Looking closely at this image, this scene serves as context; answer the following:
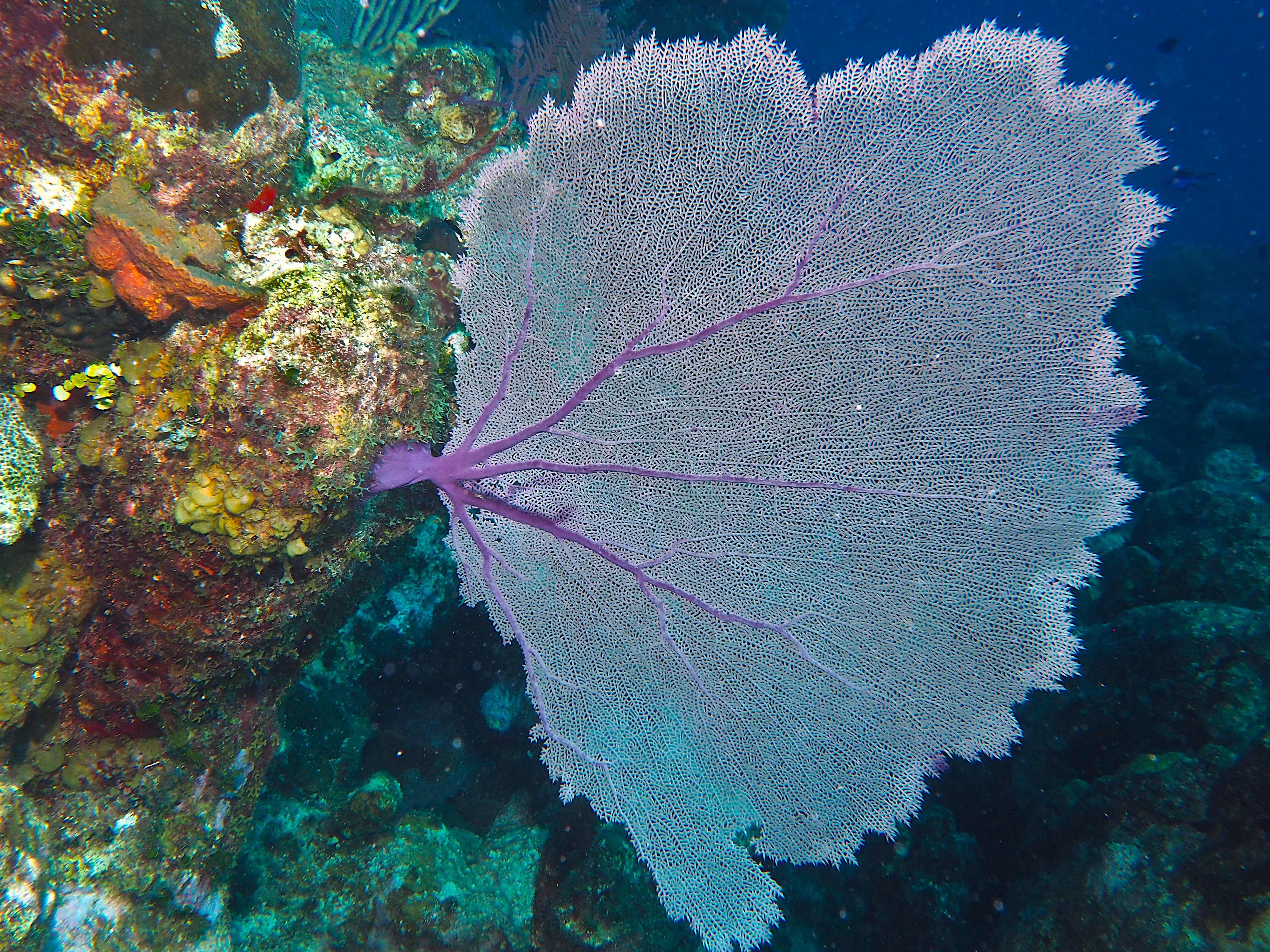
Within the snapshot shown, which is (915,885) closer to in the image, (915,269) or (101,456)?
(915,269)

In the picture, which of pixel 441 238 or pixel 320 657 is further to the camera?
pixel 320 657

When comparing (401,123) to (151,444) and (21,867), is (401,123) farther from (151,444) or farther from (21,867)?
(21,867)

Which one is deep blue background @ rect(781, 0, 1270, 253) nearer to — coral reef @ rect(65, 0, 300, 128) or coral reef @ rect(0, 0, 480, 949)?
coral reef @ rect(65, 0, 300, 128)

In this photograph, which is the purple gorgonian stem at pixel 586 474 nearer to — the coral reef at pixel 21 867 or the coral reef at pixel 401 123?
the coral reef at pixel 401 123

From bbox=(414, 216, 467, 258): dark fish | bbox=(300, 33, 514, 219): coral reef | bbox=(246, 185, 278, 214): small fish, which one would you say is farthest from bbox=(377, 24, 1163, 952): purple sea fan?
bbox=(246, 185, 278, 214): small fish

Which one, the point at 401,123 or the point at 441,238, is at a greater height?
the point at 401,123

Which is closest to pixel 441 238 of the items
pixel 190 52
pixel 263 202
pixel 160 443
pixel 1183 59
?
pixel 263 202
